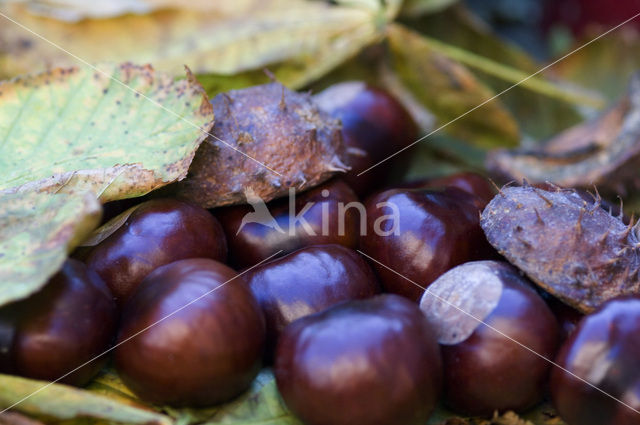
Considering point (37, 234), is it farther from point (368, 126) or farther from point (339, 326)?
point (368, 126)

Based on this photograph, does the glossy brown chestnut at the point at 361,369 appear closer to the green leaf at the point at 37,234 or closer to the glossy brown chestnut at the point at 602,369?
the glossy brown chestnut at the point at 602,369

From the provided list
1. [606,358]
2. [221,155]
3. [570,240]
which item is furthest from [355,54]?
[606,358]

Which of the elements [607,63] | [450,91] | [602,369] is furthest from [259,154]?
[607,63]

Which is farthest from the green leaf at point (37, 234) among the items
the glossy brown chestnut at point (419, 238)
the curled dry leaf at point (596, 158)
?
the curled dry leaf at point (596, 158)

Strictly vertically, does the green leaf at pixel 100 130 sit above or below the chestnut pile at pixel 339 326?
above

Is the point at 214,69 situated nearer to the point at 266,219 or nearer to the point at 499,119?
the point at 266,219
